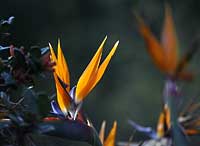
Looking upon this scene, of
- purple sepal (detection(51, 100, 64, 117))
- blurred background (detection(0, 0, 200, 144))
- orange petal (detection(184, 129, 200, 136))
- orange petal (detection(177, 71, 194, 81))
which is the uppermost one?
purple sepal (detection(51, 100, 64, 117))

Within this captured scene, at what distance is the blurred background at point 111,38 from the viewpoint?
4.87m

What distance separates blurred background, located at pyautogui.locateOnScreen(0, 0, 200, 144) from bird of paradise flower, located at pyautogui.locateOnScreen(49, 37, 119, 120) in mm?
4083

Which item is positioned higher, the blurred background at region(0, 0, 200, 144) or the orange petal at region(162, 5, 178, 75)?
the orange petal at region(162, 5, 178, 75)

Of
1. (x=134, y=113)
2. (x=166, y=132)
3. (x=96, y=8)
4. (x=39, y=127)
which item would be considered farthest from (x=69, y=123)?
(x=96, y=8)

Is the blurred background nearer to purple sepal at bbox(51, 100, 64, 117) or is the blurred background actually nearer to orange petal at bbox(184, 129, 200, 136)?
orange petal at bbox(184, 129, 200, 136)

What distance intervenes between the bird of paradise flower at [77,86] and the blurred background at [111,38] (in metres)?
4.08

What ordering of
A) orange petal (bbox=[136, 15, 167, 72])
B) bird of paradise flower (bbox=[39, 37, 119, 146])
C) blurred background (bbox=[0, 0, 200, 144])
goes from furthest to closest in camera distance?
1. blurred background (bbox=[0, 0, 200, 144])
2. orange petal (bbox=[136, 15, 167, 72])
3. bird of paradise flower (bbox=[39, 37, 119, 146])

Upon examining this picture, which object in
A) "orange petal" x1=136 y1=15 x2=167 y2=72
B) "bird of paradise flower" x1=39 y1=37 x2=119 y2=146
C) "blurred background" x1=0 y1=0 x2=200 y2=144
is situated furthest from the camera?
"blurred background" x1=0 y1=0 x2=200 y2=144

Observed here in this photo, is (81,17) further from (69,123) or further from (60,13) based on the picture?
(69,123)

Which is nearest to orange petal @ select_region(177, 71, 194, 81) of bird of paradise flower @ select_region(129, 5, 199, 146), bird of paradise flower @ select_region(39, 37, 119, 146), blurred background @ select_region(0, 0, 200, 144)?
bird of paradise flower @ select_region(129, 5, 199, 146)

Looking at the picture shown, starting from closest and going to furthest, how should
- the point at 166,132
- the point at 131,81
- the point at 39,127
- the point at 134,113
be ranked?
1. the point at 39,127
2. the point at 166,132
3. the point at 134,113
4. the point at 131,81

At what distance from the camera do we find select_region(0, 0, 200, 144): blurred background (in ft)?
16.0

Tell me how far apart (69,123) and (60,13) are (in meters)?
4.89

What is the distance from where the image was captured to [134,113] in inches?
187
